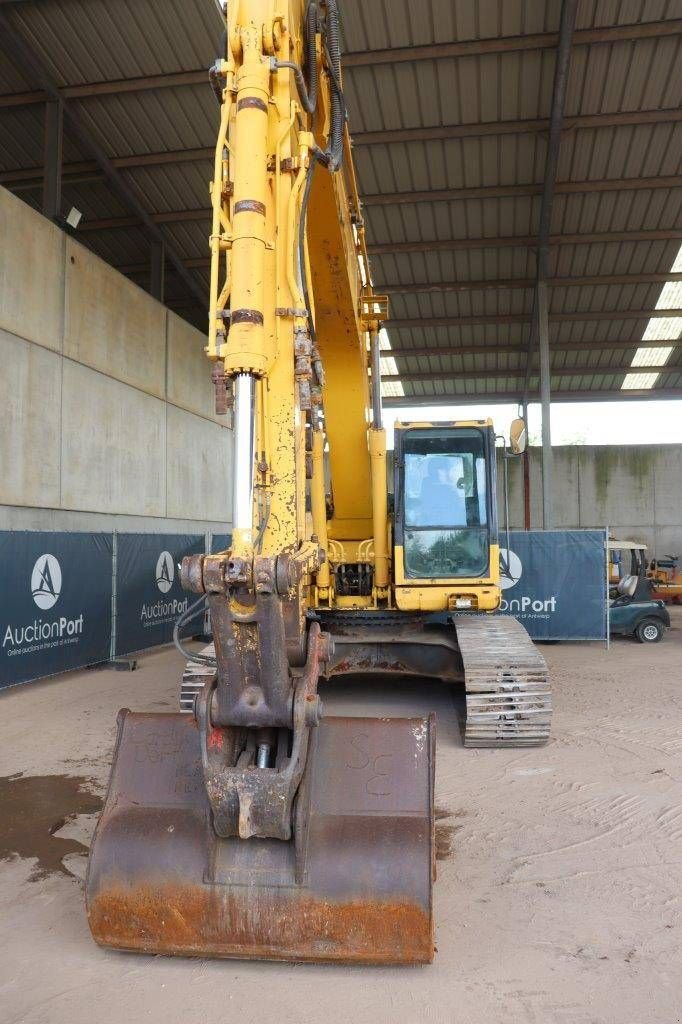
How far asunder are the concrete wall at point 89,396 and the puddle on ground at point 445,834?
8.56 metres

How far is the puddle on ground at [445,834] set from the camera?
4.34m

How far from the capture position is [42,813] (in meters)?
5.03

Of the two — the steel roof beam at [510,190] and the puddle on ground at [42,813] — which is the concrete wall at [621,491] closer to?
the steel roof beam at [510,190]

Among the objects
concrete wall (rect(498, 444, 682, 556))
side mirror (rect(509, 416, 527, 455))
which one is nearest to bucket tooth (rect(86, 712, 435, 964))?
side mirror (rect(509, 416, 527, 455))

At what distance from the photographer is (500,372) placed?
24234mm

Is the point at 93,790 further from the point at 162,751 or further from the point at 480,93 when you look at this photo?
the point at 480,93

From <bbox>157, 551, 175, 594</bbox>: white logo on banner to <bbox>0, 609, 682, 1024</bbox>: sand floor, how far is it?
557 centimetres

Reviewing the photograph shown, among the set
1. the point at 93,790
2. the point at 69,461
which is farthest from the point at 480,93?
the point at 93,790

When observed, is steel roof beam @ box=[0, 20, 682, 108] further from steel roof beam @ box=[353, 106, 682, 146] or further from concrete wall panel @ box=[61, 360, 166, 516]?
concrete wall panel @ box=[61, 360, 166, 516]

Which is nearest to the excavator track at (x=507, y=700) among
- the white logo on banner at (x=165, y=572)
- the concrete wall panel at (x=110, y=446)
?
the white logo on banner at (x=165, y=572)

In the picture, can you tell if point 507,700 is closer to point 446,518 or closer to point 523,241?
point 446,518

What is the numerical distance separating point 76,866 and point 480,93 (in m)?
13.6

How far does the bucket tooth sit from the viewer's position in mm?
3107

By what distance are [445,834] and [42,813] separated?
2626 mm
